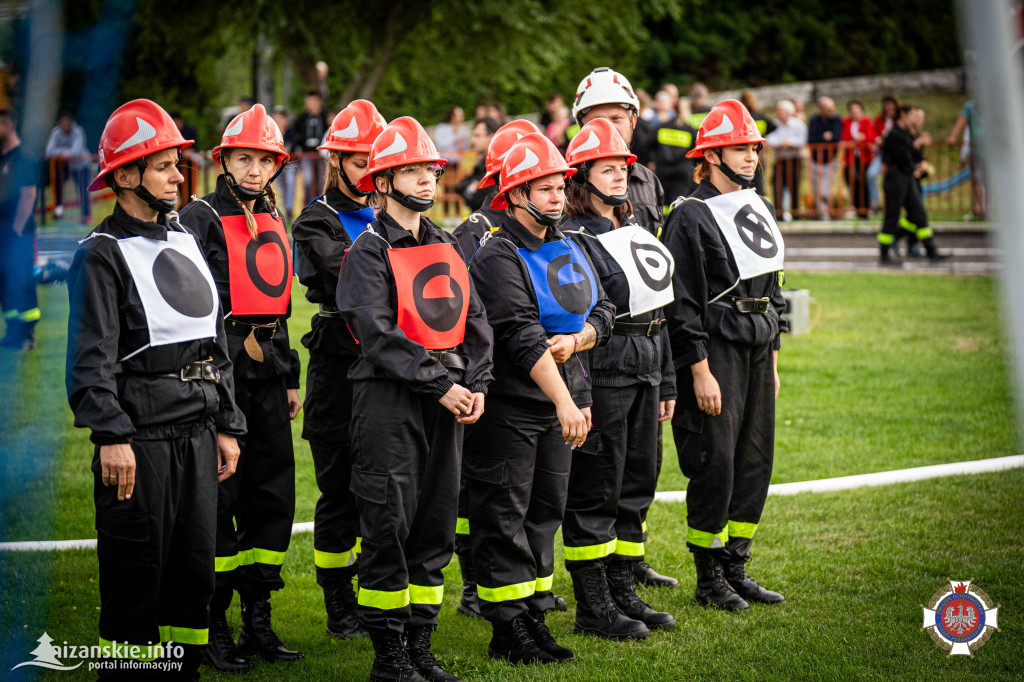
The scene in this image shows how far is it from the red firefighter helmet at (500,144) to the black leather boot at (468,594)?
2161 millimetres

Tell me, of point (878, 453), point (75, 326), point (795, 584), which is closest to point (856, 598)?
point (795, 584)

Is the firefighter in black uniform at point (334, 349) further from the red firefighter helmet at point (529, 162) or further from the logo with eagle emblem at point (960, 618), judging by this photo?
the logo with eagle emblem at point (960, 618)

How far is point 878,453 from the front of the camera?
9.23 m

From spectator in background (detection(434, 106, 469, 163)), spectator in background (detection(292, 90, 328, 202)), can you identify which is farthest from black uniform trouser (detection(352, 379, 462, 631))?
spectator in background (detection(434, 106, 469, 163))

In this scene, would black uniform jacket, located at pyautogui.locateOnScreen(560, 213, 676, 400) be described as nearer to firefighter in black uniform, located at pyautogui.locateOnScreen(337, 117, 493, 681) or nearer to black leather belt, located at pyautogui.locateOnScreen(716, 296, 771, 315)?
black leather belt, located at pyautogui.locateOnScreen(716, 296, 771, 315)


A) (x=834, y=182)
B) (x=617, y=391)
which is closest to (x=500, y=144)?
(x=617, y=391)

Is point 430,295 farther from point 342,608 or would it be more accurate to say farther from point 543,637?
point 342,608

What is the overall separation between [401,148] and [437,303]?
0.73 meters

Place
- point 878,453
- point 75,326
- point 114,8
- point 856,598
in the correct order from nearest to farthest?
point 75,326 → point 114,8 → point 856,598 → point 878,453

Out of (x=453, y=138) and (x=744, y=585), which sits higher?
(x=453, y=138)

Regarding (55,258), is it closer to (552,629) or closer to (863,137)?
(552,629)

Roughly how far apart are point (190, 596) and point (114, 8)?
2.82 meters

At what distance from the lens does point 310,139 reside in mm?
19688

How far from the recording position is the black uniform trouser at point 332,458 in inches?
232
